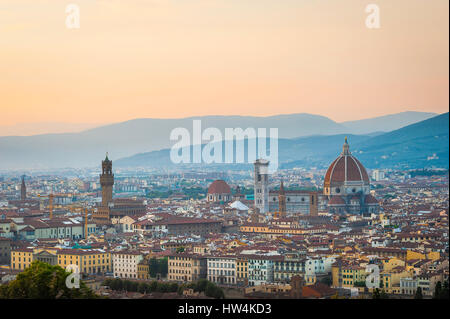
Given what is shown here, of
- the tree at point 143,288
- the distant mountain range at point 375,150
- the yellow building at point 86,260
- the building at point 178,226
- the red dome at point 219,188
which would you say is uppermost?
the distant mountain range at point 375,150

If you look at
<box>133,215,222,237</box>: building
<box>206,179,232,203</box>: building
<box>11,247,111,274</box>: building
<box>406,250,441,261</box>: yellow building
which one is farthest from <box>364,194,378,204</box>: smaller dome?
<box>11,247,111,274</box>: building

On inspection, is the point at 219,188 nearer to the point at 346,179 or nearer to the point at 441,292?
the point at 346,179

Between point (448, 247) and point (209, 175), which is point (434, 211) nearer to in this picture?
point (448, 247)

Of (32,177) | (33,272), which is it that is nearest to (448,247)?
(33,272)

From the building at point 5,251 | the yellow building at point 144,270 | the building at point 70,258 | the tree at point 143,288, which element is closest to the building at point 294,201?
the building at point 5,251

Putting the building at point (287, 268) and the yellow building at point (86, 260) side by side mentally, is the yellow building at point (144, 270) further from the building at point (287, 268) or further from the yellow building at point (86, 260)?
the building at point (287, 268)

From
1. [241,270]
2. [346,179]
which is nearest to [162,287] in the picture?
[241,270]
